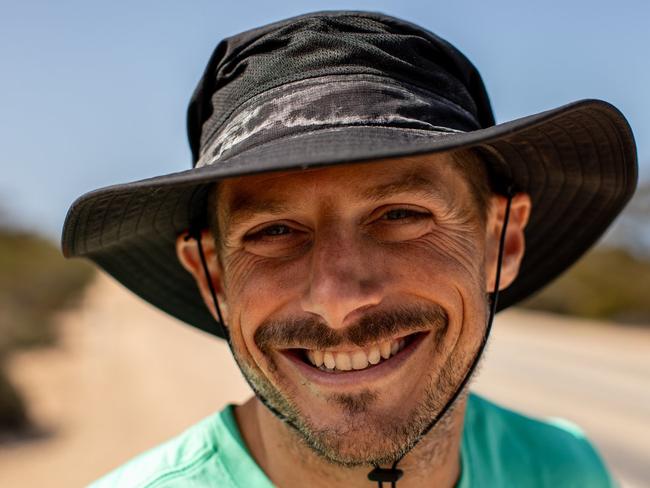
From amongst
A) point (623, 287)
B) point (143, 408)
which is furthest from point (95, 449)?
point (623, 287)

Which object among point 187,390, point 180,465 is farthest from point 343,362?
point 187,390

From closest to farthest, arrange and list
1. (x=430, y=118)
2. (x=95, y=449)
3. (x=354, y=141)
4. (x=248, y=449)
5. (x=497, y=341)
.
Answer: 1. (x=354, y=141)
2. (x=430, y=118)
3. (x=248, y=449)
4. (x=95, y=449)
5. (x=497, y=341)

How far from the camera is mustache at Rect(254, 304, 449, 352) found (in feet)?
6.65

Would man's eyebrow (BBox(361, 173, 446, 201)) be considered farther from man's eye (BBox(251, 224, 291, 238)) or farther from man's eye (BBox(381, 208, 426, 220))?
man's eye (BBox(251, 224, 291, 238))

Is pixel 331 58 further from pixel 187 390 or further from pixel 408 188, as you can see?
pixel 187 390

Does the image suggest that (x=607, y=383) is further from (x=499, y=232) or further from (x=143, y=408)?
(x=499, y=232)

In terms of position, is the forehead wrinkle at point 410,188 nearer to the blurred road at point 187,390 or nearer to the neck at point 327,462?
the neck at point 327,462

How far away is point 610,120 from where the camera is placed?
2.11m

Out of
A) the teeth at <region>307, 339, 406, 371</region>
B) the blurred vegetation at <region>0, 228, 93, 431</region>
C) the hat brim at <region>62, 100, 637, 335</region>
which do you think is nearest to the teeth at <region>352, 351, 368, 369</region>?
the teeth at <region>307, 339, 406, 371</region>

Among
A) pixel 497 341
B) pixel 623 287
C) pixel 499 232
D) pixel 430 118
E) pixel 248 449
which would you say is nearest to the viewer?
pixel 430 118

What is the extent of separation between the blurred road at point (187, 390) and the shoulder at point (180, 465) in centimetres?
583

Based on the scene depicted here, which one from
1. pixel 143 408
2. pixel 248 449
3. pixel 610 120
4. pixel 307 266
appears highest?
pixel 610 120

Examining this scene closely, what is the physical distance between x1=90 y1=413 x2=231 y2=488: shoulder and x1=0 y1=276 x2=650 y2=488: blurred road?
583 centimetres

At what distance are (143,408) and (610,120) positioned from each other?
10.7 metres
